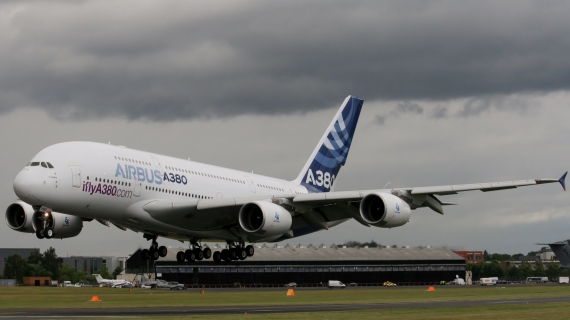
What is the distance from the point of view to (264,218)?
51.2m

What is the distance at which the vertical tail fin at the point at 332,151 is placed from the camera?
6881cm

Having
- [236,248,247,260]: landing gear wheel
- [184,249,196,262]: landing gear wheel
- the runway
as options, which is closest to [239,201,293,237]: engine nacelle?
the runway

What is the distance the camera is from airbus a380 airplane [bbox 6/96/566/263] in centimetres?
4666

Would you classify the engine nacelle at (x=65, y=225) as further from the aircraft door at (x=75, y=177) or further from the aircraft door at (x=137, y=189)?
the aircraft door at (x=75, y=177)

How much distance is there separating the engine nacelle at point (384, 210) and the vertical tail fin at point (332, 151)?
1597 cm

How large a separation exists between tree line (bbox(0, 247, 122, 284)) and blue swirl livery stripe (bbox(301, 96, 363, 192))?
326 feet

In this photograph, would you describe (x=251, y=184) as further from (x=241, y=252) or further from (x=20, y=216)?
(x=20, y=216)

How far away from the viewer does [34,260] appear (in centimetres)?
17150

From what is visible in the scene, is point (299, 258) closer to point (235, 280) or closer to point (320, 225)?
point (235, 280)

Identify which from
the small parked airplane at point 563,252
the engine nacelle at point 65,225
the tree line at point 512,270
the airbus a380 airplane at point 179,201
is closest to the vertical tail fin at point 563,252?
the small parked airplane at point 563,252

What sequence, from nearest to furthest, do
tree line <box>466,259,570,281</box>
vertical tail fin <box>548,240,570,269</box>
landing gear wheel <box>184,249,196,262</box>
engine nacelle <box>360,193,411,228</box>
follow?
engine nacelle <box>360,193,411,228</box> → landing gear wheel <box>184,249,196,262</box> → vertical tail fin <box>548,240,570,269</box> → tree line <box>466,259,570,281</box>

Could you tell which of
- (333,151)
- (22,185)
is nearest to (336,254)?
(333,151)

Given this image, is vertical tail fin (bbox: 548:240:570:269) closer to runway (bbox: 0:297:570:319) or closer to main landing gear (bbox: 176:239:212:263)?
runway (bbox: 0:297:570:319)

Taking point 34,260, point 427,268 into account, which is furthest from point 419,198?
point 34,260
